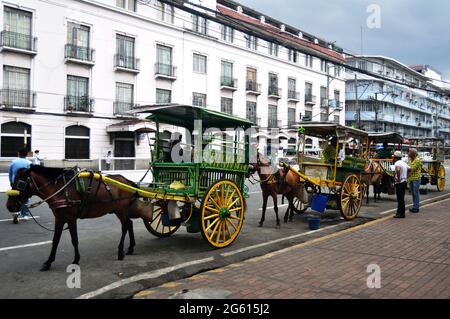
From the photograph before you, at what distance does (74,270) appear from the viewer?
5.79 metres

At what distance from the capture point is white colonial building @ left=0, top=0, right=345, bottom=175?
2466 cm

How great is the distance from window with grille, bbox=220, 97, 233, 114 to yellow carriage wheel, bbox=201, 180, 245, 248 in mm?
28909

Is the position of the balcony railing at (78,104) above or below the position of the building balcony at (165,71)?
below

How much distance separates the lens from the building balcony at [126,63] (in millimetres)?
28688

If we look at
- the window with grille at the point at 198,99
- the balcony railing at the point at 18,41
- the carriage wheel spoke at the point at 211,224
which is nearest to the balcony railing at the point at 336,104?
the window with grille at the point at 198,99

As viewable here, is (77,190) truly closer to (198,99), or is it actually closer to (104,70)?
(104,70)

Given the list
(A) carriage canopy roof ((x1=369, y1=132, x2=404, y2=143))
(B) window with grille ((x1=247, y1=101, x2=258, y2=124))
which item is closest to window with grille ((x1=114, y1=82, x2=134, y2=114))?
(B) window with grille ((x1=247, y1=101, x2=258, y2=124))

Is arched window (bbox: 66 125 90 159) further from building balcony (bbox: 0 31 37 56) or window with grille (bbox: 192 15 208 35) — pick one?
window with grille (bbox: 192 15 208 35)

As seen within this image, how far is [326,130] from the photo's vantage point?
10.9 metres

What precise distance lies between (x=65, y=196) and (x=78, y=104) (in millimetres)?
22902

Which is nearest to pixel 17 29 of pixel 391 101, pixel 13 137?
pixel 13 137

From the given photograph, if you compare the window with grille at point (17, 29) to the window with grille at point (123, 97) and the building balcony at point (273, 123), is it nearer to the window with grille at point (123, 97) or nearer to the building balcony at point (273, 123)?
the window with grille at point (123, 97)

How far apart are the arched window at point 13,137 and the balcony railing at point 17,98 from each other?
1.12 meters
